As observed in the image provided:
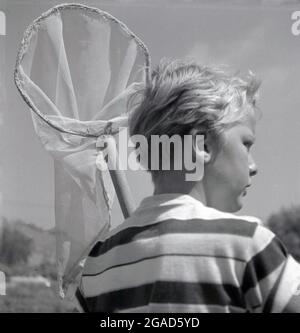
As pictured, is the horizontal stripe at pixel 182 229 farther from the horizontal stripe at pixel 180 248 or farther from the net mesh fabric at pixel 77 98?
the net mesh fabric at pixel 77 98

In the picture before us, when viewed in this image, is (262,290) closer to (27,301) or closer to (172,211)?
(172,211)

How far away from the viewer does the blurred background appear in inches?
59.6

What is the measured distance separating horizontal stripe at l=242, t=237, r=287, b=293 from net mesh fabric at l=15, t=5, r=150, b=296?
73cm

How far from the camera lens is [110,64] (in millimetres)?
1681

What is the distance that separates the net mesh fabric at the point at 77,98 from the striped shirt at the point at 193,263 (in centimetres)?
55

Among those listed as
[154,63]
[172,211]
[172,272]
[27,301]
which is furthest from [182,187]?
[27,301]

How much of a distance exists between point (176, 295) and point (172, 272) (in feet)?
0.13

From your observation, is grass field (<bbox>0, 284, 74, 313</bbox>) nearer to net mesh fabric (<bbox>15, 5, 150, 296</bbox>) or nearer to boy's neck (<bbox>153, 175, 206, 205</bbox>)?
net mesh fabric (<bbox>15, 5, 150, 296</bbox>)

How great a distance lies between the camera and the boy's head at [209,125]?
1.02 m

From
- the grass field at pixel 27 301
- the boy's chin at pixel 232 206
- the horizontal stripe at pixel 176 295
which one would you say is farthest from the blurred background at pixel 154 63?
the horizontal stripe at pixel 176 295

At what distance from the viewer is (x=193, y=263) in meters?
0.91
